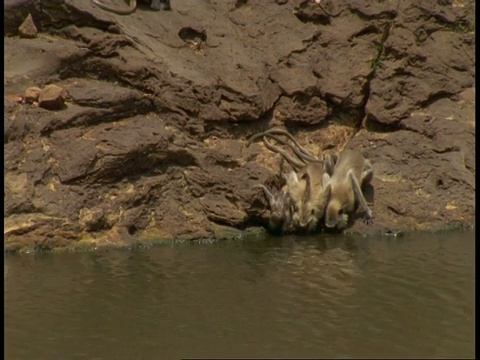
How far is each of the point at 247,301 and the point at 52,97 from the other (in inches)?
165

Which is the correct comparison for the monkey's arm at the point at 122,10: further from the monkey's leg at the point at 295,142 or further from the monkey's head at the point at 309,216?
the monkey's head at the point at 309,216

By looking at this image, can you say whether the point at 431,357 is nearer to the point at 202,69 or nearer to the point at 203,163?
the point at 203,163

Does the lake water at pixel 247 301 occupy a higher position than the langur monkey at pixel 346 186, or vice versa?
the langur monkey at pixel 346 186

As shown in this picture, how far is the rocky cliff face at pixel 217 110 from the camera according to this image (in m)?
10.5

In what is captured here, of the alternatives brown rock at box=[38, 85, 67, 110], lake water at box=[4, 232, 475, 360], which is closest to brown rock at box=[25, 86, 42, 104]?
brown rock at box=[38, 85, 67, 110]

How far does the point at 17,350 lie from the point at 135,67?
17.6 feet

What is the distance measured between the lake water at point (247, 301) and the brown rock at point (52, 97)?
202 centimetres

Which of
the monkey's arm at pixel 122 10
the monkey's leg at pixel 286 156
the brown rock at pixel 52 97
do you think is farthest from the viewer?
the monkey's leg at pixel 286 156

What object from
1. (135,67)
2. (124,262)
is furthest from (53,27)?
(124,262)

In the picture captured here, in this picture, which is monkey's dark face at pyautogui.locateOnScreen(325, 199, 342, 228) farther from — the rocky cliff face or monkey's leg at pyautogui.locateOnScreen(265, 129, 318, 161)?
monkey's leg at pyautogui.locateOnScreen(265, 129, 318, 161)

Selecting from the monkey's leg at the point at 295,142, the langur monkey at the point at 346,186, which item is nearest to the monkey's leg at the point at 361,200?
the langur monkey at the point at 346,186

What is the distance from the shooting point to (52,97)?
10703 millimetres

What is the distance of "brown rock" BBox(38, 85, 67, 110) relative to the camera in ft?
35.2

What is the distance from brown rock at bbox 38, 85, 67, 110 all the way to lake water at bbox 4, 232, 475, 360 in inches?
79.5
